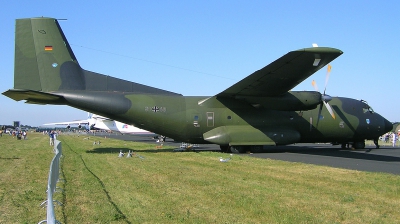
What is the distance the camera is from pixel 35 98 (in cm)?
1848

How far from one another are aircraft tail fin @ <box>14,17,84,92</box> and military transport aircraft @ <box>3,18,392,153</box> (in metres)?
0.05

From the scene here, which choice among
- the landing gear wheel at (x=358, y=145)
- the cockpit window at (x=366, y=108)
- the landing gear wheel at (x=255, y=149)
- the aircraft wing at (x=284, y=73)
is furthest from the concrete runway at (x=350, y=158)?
the aircraft wing at (x=284, y=73)

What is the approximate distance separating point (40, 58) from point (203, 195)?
1426cm

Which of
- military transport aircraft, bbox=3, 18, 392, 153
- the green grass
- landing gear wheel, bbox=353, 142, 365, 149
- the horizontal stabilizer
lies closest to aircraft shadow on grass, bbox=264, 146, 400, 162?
military transport aircraft, bbox=3, 18, 392, 153

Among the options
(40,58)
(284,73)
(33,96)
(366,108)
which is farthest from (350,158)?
(40,58)

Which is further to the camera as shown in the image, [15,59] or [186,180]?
[15,59]

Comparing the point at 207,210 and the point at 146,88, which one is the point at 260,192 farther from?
the point at 146,88

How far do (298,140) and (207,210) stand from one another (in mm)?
16053

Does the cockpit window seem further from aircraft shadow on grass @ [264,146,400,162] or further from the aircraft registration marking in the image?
the aircraft registration marking

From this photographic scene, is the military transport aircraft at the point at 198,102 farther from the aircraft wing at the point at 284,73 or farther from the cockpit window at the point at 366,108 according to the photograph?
the cockpit window at the point at 366,108

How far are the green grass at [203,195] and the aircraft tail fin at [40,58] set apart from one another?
689cm

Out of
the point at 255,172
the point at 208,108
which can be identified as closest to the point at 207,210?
the point at 255,172

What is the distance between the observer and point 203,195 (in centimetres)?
851

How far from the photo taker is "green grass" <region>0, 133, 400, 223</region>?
6621 mm
